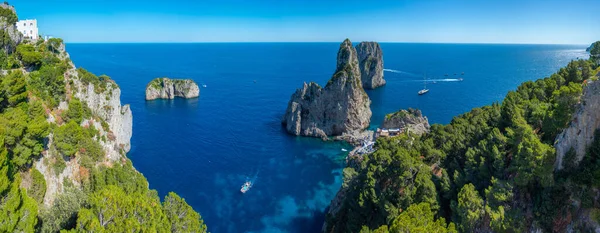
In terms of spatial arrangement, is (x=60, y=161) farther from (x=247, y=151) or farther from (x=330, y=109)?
(x=330, y=109)

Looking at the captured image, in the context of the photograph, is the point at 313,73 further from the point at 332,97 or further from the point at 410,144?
the point at 410,144

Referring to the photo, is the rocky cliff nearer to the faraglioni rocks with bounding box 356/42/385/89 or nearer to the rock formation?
the rock formation

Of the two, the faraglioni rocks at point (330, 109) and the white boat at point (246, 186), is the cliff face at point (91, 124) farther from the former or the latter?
the faraglioni rocks at point (330, 109)

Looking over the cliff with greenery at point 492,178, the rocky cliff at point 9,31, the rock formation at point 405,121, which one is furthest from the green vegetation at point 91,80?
the rock formation at point 405,121

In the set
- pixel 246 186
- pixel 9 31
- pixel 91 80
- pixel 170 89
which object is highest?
pixel 9 31

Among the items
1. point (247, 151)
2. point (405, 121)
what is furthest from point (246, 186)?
point (405, 121)

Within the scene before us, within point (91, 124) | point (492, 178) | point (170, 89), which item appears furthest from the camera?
point (170, 89)

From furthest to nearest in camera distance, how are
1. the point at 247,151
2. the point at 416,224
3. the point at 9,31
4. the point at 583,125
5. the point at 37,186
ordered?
the point at 247,151, the point at 9,31, the point at 37,186, the point at 416,224, the point at 583,125
